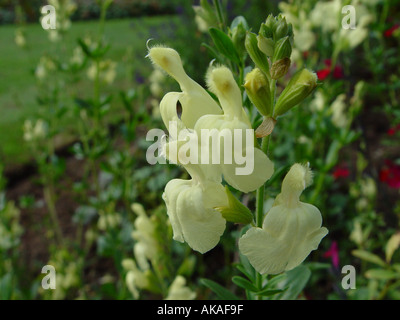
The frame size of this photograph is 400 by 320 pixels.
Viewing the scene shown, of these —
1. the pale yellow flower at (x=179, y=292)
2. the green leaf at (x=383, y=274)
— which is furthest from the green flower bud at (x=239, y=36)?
the green leaf at (x=383, y=274)

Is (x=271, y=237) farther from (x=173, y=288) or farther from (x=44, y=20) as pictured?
(x=44, y=20)

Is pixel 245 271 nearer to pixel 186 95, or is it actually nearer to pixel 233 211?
pixel 233 211

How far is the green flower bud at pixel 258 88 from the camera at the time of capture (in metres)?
0.51

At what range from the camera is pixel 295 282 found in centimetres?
73

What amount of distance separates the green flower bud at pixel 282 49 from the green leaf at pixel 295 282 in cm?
41

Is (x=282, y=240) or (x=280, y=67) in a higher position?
(x=280, y=67)

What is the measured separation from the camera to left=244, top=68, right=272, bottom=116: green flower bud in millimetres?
507

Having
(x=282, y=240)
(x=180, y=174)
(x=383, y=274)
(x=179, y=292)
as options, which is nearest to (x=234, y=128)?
(x=282, y=240)

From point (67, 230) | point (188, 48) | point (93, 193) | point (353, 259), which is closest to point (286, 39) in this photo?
point (353, 259)

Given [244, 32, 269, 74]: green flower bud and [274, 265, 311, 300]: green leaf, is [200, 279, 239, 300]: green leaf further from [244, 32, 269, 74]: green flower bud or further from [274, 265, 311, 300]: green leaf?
[244, 32, 269, 74]: green flower bud

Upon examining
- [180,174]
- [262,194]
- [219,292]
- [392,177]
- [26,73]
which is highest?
[26,73]

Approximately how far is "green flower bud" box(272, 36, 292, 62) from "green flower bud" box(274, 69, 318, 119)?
0.03 m

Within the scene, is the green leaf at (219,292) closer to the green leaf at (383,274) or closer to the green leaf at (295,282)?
the green leaf at (295,282)

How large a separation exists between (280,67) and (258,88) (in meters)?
0.04
